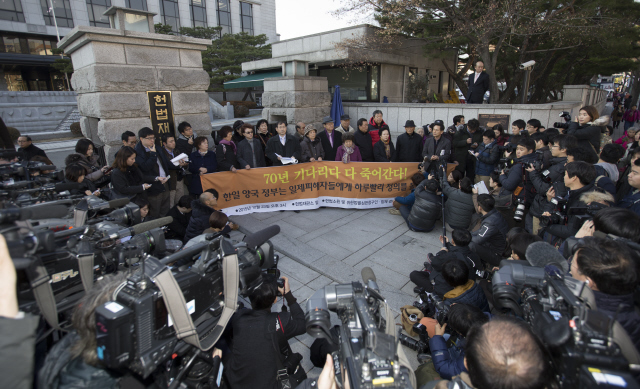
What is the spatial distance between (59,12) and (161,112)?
3490cm

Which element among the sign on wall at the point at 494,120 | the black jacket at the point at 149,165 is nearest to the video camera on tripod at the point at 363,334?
the black jacket at the point at 149,165

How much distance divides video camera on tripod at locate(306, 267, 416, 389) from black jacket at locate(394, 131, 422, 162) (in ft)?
19.6

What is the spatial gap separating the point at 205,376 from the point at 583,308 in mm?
2062

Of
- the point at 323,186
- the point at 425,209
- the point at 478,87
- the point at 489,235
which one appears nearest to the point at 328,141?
the point at 323,186

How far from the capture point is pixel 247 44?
29.3 meters

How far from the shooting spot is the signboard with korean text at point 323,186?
275 inches

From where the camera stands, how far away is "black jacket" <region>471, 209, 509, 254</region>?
4.34 meters

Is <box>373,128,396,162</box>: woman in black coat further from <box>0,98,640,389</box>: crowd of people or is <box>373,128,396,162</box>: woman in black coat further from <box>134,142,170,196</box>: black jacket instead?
<box>134,142,170,196</box>: black jacket

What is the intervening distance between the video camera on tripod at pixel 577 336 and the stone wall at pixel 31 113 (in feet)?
87.8

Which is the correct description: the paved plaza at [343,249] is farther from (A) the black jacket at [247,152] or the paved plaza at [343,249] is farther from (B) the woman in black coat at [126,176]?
(B) the woman in black coat at [126,176]

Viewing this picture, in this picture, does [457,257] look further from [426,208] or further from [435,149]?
[435,149]

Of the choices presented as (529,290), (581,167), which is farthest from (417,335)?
(581,167)

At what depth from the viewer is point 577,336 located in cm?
137

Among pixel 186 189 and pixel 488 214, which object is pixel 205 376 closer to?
pixel 488 214
